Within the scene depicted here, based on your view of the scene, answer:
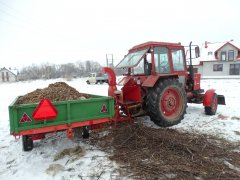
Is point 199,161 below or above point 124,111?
below

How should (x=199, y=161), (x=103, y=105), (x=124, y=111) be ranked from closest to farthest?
(x=199, y=161), (x=103, y=105), (x=124, y=111)

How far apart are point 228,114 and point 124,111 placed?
3.75 meters

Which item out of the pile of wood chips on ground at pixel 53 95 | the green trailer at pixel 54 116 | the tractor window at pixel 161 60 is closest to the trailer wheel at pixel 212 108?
the tractor window at pixel 161 60

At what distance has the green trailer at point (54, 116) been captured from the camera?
12.4 ft

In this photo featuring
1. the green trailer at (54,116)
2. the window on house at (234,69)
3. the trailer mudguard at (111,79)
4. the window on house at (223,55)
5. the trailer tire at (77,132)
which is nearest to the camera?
the green trailer at (54,116)

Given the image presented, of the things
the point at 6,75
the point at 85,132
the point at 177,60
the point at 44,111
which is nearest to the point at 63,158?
the point at 85,132

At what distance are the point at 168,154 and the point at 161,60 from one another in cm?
303

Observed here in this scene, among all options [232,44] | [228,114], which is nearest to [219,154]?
[228,114]

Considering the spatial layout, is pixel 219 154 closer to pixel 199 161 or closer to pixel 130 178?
pixel 199 161

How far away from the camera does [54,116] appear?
392 centimetres

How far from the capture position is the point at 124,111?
20.4ft

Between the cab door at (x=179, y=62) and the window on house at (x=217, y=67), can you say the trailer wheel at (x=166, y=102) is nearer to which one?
the cab door at (x=179, y=62)

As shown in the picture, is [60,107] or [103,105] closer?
[60,107]

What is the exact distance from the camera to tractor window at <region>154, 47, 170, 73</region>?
241 inches
